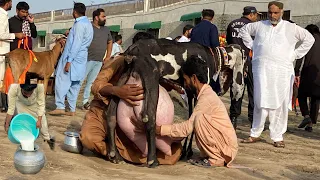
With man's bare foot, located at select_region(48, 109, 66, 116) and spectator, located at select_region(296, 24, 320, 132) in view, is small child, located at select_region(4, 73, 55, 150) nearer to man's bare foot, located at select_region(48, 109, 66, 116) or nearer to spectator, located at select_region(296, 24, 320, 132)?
man's bare foot, located at select_region(48, 109, 66, 116)

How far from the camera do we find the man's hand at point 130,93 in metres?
5.55

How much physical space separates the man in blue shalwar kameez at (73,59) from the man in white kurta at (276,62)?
119 inches

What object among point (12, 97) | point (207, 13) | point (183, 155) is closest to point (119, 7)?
point (207, 13)

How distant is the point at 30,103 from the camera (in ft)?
21.5

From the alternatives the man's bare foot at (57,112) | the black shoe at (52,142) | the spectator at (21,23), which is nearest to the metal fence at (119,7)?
the spectator at (21,23)

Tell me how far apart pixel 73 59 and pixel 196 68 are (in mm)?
4060

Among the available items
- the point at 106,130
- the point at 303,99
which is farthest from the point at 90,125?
the point at 303,99

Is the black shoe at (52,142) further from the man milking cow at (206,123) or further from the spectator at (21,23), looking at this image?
the spectator at (21,23)

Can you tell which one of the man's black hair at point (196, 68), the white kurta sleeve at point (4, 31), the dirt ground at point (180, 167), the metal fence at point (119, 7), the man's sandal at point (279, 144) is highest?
the metal fence at point (119, 7)

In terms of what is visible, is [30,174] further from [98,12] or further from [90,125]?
[98,12]

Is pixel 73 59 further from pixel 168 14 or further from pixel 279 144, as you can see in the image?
pixel 168 14

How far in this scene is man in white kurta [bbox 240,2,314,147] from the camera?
739cm

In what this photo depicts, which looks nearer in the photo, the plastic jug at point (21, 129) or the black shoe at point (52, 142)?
Result: the plastic jug at point (21, 129)

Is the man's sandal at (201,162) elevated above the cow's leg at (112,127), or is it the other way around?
the cow's leg at (112,127)
